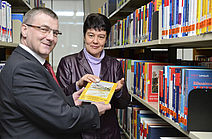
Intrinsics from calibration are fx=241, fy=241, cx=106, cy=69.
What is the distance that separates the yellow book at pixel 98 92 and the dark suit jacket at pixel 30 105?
31 cm

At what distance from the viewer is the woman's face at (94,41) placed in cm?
204

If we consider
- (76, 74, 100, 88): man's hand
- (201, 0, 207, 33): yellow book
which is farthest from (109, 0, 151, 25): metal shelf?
(201, 0, 207, 33): yellow book

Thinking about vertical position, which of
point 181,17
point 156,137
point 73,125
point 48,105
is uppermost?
point 181,17

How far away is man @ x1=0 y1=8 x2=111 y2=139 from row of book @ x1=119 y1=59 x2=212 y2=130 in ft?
1.43

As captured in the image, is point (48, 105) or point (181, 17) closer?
point (48, 105)

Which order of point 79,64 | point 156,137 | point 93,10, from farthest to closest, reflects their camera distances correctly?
point 93,10 → point 79,64 → point 156,137

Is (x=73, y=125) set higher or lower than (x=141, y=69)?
lower

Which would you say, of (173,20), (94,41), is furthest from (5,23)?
(173,20)

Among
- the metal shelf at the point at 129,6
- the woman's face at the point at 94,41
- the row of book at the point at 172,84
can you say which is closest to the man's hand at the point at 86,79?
the woman's face at the point at 94,41

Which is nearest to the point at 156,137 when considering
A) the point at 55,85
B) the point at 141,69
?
the point at 141,69

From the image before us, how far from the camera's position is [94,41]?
2.04m

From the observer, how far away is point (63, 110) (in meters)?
1.19

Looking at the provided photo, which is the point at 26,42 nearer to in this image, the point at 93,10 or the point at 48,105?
the point at 48,105

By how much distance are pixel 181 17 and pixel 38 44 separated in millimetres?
790
